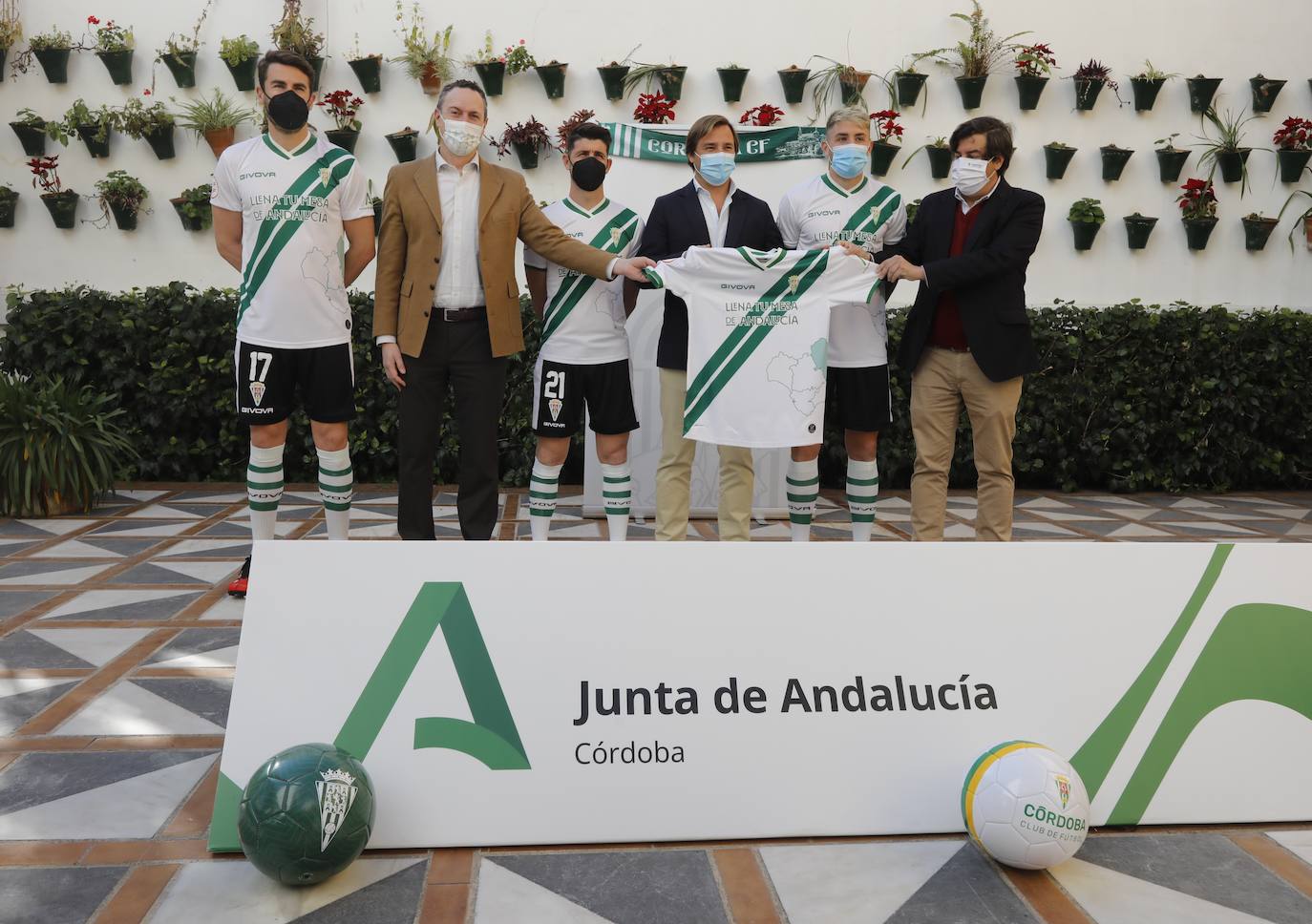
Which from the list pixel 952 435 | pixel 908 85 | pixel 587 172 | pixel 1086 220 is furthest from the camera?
pixel 1086 220

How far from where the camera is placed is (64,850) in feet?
5.90

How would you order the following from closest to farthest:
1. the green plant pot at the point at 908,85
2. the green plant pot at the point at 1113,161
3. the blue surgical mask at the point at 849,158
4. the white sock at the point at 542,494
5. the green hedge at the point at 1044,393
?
the blue surgical mask at the point at 849,158
the white sock at the point at 542,494
the green hedge at the point at 1044,393
the green plant pot at the point at 908,85
the green plant pot at the point at 1113,161

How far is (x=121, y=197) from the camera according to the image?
6203mm

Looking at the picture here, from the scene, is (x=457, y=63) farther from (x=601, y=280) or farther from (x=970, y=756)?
(x=970, y=756)

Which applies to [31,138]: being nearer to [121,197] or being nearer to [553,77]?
A: [121,197]

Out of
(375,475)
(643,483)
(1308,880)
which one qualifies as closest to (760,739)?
(1308,880)

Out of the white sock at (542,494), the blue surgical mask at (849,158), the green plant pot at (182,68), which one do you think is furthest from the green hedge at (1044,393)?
the blue surgical mask at (849,158)

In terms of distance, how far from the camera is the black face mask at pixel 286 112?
3.12 metres

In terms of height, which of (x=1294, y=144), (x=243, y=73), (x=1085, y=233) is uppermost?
(x=243, y=73)

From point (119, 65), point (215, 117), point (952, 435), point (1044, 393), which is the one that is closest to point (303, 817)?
point (952, 435)

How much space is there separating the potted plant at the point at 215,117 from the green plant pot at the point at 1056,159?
5064mm

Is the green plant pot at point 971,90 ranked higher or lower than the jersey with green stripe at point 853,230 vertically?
higher

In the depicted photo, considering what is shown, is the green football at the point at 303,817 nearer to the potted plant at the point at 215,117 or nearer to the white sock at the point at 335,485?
the white sock at the point at 335,485

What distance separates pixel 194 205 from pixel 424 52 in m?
1.70
